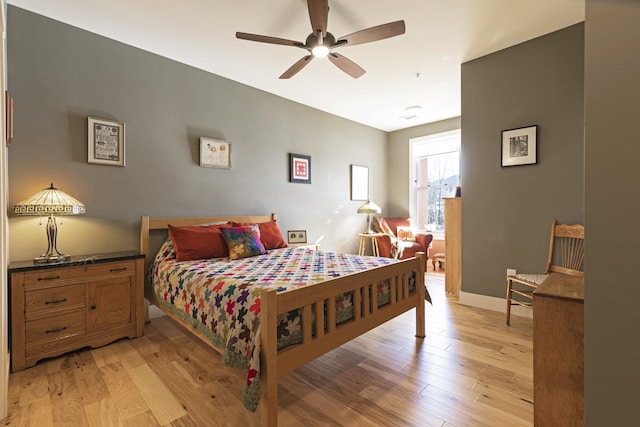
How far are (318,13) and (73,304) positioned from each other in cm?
277

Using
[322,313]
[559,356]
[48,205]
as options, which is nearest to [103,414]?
[322,313]

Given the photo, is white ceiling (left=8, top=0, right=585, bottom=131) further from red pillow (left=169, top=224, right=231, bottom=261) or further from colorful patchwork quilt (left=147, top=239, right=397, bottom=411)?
colorful patchwork quilt (left=147, top=239, right=397, bottom=411)

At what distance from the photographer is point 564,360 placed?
100 centimetres

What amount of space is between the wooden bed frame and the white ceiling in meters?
2.03

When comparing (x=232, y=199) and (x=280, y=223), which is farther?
(x=280, y=223)

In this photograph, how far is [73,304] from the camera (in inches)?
84.6

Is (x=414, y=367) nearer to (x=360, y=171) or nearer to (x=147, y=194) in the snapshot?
(x=147, y=194)

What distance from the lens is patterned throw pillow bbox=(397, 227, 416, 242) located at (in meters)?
5.00

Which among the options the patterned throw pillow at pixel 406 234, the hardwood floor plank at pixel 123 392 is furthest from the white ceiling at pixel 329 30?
the hardwood floor plank at pixel 123 392

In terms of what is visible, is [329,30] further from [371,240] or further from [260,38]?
[371,240]

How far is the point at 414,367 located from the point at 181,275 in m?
1.85

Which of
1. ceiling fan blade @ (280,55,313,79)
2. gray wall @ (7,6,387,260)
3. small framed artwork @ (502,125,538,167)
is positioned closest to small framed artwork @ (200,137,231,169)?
gray wall @ (7,6,387,260)

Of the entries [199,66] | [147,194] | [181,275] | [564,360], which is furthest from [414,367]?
[199,66]

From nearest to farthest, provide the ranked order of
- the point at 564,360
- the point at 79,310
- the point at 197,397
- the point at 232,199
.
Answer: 1. the point at 564,360
2. the point at 197,397
3. the point at 79,310
4. the point at 232,199
